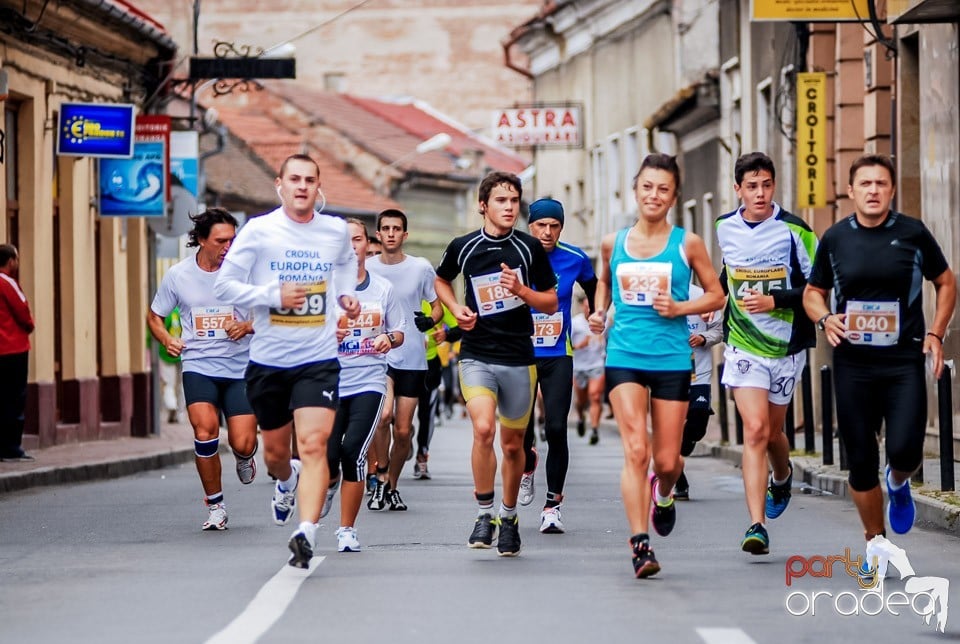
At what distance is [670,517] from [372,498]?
161 inches

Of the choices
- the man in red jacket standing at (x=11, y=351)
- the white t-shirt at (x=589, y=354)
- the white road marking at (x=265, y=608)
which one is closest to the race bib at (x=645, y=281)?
the white road marking at (x=265, y=608)

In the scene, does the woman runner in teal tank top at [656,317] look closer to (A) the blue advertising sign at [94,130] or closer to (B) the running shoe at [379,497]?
(B) the running shoe at [379,497]

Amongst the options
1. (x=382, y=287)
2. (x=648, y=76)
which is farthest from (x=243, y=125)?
(x=382, y=287)

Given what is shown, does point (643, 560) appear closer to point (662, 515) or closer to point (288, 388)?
point (662, 515)

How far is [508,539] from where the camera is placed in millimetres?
11000

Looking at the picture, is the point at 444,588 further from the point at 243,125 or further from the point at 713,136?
the point at 243,125

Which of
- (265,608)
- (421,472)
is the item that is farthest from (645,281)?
(421,472)

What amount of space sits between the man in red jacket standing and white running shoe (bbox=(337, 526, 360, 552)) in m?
8.98

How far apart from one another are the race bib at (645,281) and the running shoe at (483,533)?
5.21 feet

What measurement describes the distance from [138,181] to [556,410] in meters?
15.0

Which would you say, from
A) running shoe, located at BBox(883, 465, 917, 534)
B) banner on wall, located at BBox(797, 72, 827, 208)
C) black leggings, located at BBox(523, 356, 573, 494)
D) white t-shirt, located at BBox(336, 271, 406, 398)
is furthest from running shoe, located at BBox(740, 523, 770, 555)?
banner on wall, located at BBox(797, 72, 827, 208)

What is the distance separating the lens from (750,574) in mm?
10109

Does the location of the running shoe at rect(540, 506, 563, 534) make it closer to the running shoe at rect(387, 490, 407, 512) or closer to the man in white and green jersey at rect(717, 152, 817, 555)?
the man in white and green jersey at rect(717, 152, 817, 555)

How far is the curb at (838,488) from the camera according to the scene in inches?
503
